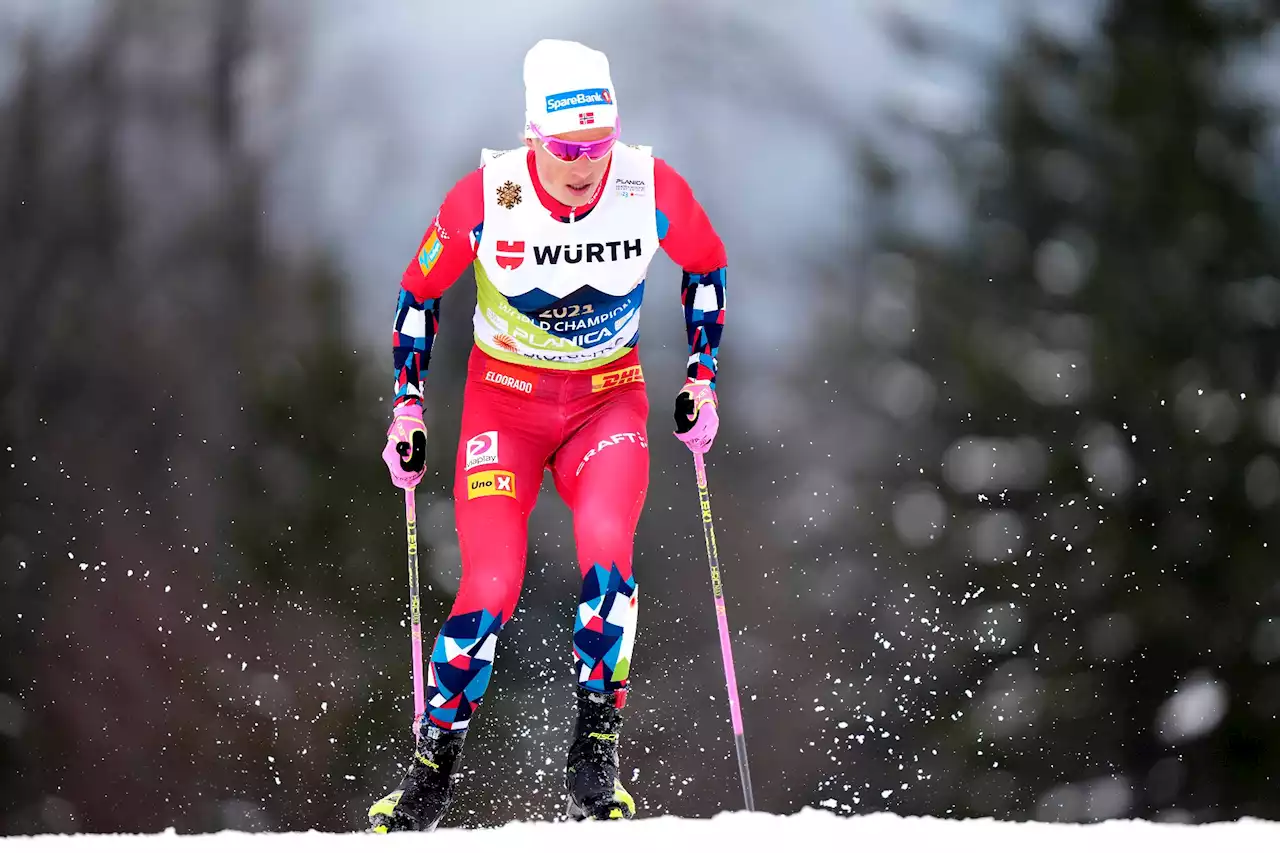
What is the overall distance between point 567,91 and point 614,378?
82 cm

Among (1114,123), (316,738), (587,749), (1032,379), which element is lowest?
(316,738)

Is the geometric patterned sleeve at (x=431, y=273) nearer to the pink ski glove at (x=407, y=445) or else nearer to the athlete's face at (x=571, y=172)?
the pink ski glove at (x=407, y=445)

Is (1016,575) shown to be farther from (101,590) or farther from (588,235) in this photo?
(588,235)

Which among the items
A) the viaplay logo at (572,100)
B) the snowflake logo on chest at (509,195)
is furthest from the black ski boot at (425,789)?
the viaplay logo at (572,100)

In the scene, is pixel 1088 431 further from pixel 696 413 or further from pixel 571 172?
pixel 571 172

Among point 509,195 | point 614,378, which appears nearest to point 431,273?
point 509,195

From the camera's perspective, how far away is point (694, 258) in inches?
142

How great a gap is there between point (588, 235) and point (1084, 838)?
1.85 m

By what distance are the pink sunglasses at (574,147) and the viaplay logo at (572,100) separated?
2.9 inches

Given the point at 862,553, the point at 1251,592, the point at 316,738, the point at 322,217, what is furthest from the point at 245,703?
the point at 1251,592

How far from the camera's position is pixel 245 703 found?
11234 millimetres

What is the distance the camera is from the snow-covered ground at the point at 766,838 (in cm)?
257

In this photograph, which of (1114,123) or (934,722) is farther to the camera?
(934,722)

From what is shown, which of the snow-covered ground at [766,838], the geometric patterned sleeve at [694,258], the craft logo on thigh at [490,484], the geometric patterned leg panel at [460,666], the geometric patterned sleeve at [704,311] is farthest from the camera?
the geometric patterned sleeve at [704,311]
